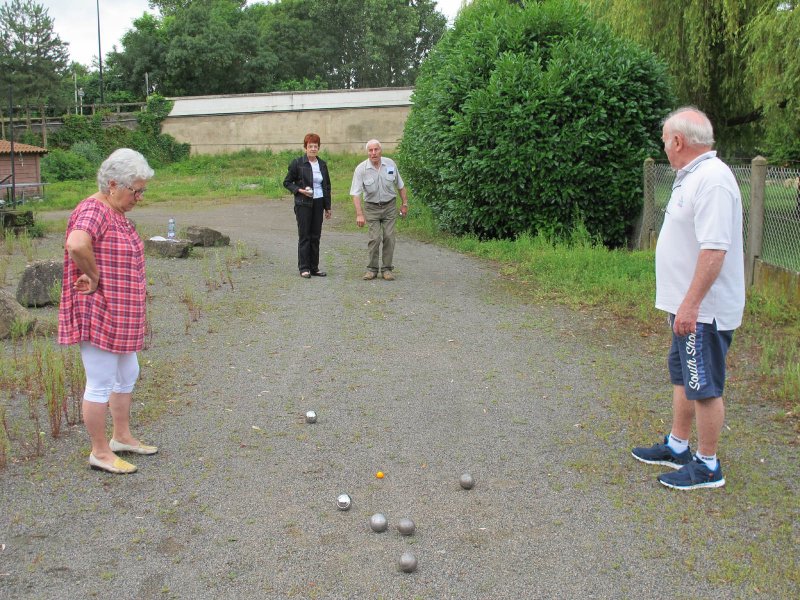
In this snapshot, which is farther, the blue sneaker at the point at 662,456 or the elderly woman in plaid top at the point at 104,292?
the blue sneaker at the point at 662,456

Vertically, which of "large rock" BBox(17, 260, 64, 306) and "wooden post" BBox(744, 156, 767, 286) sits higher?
"wooden post" BBox(744, 156, 767, 286)

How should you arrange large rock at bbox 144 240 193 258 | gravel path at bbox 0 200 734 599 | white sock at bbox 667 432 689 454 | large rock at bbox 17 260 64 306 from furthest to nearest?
large rock at bbox 144 240 193 258 → large rock at bbox 17 260 64 306 → white sock at bbox 667 432 689 454 → gravel path at bbox 0 200 734 599

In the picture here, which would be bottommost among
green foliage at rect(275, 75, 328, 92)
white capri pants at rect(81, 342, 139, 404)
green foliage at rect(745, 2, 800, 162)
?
white capri pants at rect(81, 342, 139, 404)

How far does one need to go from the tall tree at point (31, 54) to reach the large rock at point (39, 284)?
51.8m

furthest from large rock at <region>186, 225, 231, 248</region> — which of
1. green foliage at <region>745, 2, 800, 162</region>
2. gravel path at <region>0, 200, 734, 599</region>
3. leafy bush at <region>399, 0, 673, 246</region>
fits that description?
green foliage at <region>745, 2, 800, 162</region>

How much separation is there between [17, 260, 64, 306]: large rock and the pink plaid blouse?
5.44 m

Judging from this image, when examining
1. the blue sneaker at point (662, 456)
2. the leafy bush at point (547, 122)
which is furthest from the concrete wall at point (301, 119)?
the blue sneaker at point (662, 456)

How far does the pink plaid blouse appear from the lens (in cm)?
477

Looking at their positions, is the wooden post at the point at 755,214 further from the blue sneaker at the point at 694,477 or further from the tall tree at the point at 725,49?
the blue sneaker at the point at 694,477

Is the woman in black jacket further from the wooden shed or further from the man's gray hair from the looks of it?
the wooden shed

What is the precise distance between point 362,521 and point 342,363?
10.6 feet

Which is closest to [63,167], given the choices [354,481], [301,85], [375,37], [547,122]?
[301,85]

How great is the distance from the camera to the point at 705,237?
437 centimetres

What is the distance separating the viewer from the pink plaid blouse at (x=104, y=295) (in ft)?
15.6
